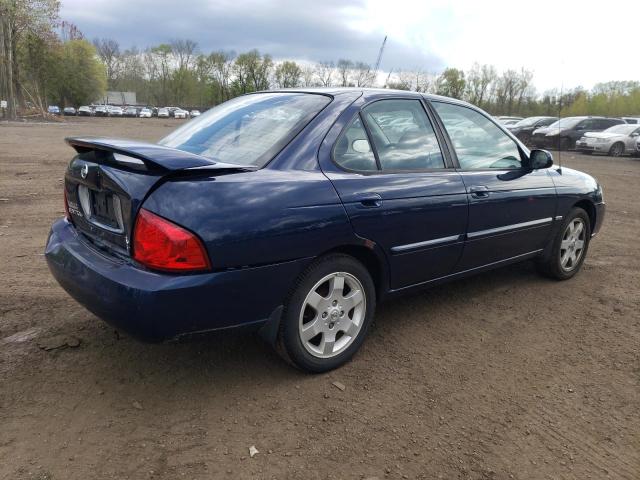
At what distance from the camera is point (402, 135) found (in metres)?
3.40

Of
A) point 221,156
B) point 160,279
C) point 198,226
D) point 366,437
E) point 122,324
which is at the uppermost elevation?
point 221,156

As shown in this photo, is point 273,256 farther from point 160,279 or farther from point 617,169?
point 617,169

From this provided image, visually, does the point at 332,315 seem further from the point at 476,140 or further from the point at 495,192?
the point at 476,140

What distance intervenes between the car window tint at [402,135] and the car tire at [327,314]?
0.74m

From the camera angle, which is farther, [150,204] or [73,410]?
[73,410]

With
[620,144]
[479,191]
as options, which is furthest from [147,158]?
[620,144]

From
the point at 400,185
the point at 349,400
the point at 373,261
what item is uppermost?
the point at 400,185

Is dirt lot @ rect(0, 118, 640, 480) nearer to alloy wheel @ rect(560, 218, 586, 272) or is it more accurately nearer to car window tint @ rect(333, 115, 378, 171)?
alloy wheel @ rect(560, 218, 586, 272)

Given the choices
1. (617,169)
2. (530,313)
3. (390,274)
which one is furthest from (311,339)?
(617,169)

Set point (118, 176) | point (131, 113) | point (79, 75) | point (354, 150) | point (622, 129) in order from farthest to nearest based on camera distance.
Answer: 1. point (131, 113)
2. point (79, 75)
3. point (622, 129)
4. point (354, 150)
5. point (118, 176)

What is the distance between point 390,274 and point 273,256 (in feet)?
3.14

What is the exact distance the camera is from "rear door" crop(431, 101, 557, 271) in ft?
12.1

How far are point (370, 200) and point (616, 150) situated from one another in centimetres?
2310

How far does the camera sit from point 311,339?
2.97 metres
